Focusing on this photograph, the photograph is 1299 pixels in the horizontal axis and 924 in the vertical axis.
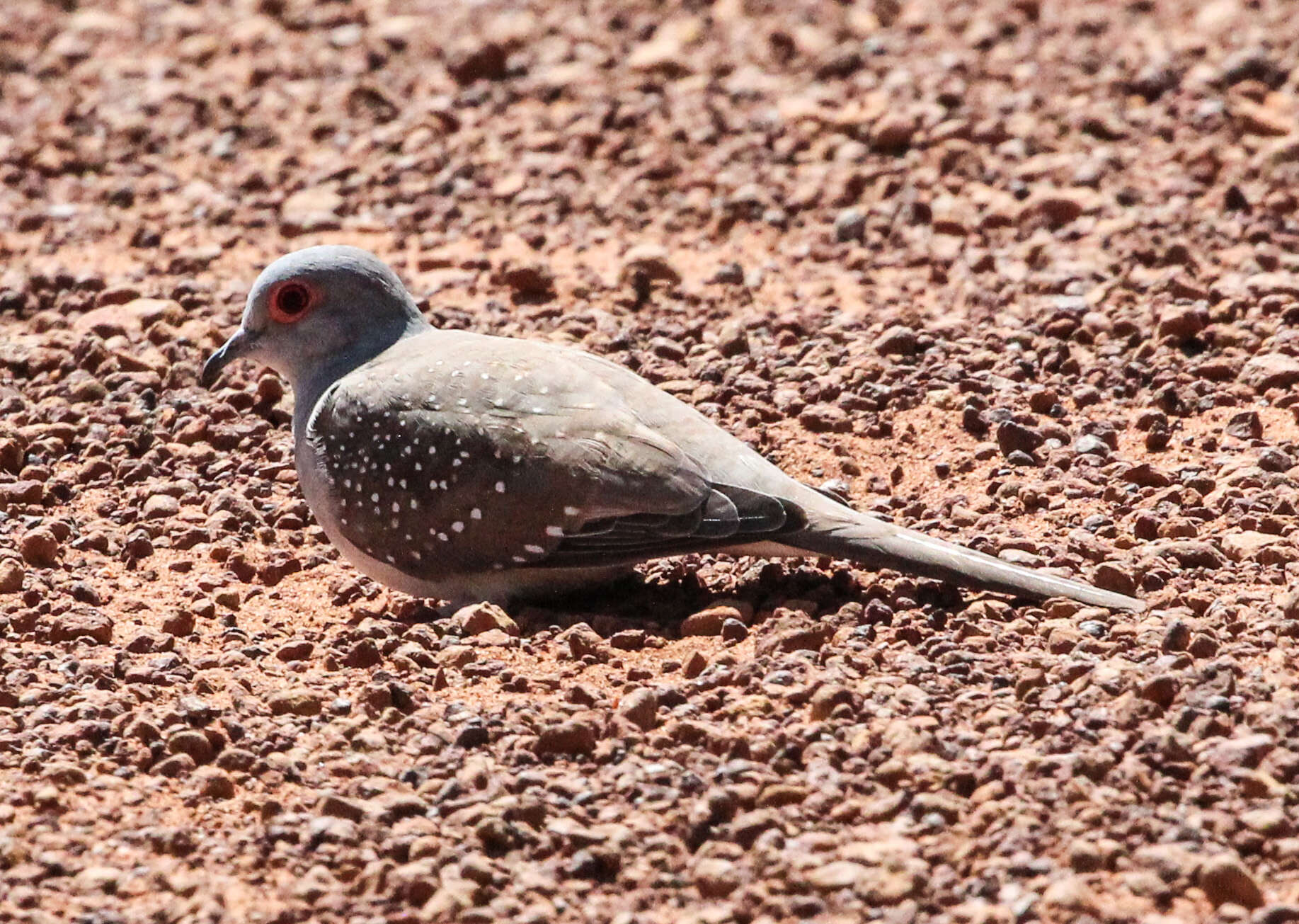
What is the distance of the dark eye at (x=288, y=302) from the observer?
7734 millimetres

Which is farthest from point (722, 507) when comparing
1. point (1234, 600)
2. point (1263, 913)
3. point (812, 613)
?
point (1263, 913)

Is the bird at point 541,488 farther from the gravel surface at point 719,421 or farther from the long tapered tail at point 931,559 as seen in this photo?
→ the gravel surface at point 719,421

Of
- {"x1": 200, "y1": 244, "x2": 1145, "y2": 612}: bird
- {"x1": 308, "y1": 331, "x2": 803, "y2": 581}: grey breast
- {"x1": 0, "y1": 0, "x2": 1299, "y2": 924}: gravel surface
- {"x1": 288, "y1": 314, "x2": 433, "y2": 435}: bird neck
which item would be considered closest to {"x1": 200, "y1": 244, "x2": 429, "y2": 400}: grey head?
{"x1": 288, "y1": 314, "x2": 433, "y2": 435}: bird neck

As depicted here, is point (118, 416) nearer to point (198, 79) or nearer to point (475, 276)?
point (475, 276)

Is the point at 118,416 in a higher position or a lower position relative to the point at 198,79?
lower

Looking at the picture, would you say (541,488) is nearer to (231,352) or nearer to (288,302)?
(288,302)

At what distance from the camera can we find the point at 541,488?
6.80m

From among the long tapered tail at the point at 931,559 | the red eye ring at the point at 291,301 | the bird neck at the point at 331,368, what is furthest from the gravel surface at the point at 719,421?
the red eye ring at the point at 291,301

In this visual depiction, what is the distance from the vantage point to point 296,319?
772cm

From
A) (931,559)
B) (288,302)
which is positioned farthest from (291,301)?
(931,559)

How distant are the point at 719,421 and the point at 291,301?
1.91 metres

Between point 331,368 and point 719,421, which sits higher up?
point 331,368

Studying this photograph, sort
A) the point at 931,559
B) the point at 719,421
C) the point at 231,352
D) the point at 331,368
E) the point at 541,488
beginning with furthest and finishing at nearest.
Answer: the point at 719,421, the point at 231,352, the point at 331,368, the point at 541,488, the point at 931,559

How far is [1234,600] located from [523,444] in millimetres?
2498
